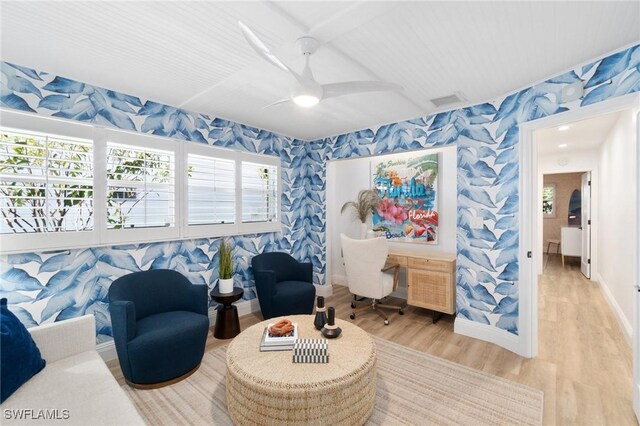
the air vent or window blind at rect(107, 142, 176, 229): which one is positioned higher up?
the air vent

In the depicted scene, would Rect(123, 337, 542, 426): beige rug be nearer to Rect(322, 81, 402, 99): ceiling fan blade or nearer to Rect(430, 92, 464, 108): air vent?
Rect(322, 81, 402, 99): ceiling fan blade

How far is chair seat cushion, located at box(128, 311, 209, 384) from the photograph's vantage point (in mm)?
2168

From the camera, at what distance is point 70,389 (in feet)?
5.05

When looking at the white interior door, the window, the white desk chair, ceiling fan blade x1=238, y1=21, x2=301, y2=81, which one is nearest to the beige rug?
the white desk chair

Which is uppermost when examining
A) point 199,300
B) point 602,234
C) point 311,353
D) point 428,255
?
point 602,234

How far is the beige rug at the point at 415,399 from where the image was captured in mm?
1938

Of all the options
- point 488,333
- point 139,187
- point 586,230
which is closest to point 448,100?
point 488,333

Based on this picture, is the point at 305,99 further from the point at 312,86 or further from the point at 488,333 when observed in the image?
the point at 488,333

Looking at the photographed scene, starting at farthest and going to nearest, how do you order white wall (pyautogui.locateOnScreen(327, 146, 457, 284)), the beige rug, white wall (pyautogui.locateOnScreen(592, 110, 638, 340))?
1. white wall (pyautogui.locateOnScreen(327, 146, 457, 284))
2. white wall (pyautogui.locateOnScreen(592, 110, 638, 340))
3. the beige rug

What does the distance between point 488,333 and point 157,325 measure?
3.23 meters

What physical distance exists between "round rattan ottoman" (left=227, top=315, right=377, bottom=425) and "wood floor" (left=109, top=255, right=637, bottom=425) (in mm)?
1248

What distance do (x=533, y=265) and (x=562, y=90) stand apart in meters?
1.61

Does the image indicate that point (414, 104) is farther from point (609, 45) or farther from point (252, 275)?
point (252, 275)

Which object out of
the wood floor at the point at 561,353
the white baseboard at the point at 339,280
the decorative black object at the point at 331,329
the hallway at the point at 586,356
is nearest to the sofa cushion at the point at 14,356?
the wood floor at the point at 561,353
